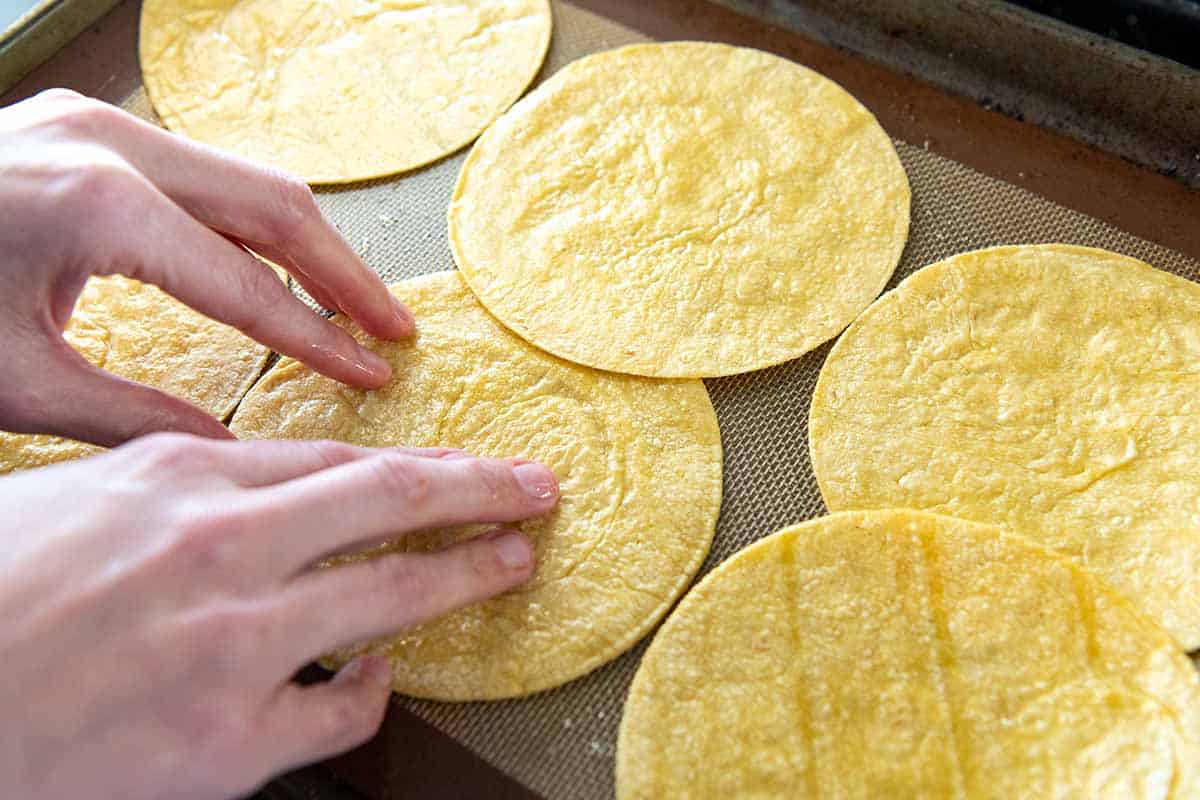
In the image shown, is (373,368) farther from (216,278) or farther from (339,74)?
(339,74)

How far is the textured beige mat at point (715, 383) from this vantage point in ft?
4.20

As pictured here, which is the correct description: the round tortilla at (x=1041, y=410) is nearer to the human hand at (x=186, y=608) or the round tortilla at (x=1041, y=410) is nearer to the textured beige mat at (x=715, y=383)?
the textured beige mat at (x=715, y=383)

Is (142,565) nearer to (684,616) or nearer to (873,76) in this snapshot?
(684,616)

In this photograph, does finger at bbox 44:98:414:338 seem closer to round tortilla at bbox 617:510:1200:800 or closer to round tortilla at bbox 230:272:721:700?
round tortilla at bbox 230:272:721:700

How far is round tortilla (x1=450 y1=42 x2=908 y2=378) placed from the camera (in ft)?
5.09

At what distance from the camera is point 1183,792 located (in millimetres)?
1146

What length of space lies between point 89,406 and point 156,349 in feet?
1.15

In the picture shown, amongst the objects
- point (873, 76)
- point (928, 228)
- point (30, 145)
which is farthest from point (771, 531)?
point (30, 145)

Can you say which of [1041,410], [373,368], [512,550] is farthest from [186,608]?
[1041,410]

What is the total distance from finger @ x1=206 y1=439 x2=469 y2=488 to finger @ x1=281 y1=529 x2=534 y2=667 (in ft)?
0.40

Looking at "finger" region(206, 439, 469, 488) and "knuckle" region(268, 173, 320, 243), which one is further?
"knuckle" region(268, 173, 320, 243)

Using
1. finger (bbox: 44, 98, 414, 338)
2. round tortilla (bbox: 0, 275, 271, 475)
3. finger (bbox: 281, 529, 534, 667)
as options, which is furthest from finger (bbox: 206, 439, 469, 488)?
round tortilla (bbox: 0, 275, 271, 475)

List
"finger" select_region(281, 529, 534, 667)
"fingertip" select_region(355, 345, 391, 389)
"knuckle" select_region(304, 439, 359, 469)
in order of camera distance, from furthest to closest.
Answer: "fingertip" select_region(355, 345, 391, 389) < "knuckle" select_region(304, 439, 359, 469) < "finger" select_region(281, 529, 534, 667)

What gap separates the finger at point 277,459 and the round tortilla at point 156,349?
463mm
